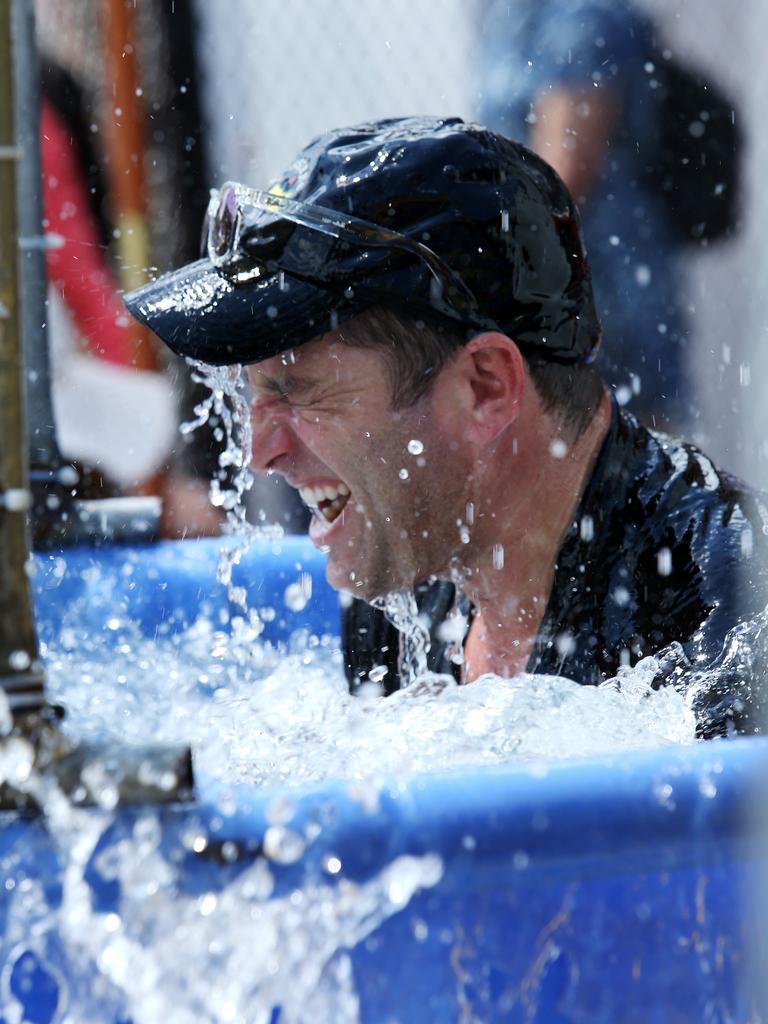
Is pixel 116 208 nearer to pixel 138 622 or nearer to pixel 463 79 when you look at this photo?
pixel 463 79

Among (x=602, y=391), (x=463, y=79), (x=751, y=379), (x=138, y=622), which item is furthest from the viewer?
(x=463, y=79)

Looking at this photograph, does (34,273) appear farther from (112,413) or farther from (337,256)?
(337,256)

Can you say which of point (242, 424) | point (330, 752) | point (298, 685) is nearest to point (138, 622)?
point (298, 685)

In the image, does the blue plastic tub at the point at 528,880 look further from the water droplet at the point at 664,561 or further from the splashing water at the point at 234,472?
the splashing water at the point at 234,472

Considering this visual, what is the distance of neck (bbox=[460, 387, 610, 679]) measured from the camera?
149 cm

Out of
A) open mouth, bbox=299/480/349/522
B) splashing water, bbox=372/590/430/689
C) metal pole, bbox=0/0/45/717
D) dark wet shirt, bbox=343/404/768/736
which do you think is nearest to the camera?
metal pole, bbox=0/0/45/717

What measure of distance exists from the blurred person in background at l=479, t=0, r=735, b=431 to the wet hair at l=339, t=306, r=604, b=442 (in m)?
0.92

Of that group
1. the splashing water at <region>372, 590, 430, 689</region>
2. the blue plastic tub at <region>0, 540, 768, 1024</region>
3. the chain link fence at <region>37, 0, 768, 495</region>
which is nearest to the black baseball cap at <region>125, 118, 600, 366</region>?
the splashing water at <region>372, 590, 430, 689</region>

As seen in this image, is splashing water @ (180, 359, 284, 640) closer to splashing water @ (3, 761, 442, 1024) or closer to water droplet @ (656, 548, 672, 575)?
water droplet @ (656, 548, 672, 575)

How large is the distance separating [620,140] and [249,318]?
4.17 feet

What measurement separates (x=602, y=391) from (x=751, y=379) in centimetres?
104

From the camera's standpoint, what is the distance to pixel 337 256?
1370mm

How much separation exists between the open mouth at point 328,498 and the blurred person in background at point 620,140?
0.99m

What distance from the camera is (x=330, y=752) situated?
4.54 feet
